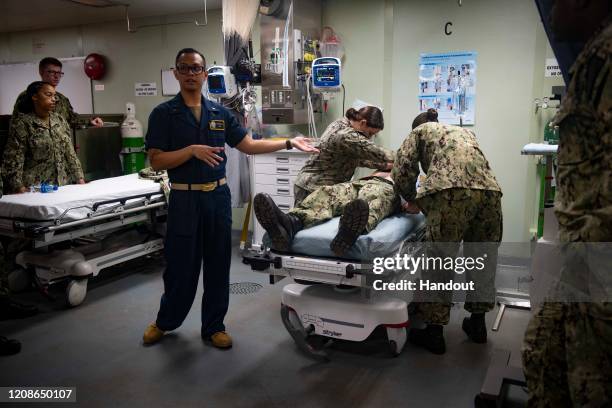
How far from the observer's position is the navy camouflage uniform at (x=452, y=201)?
2.82m

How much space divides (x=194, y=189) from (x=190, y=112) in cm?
45

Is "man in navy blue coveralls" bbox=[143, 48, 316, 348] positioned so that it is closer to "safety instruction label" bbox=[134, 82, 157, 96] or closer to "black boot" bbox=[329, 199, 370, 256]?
"black boot" bbox=[329, 199, 370, 256]

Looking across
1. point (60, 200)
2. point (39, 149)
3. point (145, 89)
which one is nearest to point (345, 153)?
point (60, 200)

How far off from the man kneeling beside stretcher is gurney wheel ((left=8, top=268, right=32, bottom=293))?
2561 millimetres

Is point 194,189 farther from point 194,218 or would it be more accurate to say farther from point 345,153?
point 345,153

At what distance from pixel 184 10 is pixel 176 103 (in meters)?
3.60

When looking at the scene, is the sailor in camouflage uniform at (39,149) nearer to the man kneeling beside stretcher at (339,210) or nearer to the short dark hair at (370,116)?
the man kneeling beside stretcher at (339,210)

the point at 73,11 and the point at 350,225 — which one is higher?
the point at 73,11

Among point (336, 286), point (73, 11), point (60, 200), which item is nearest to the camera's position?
point (336, 286)

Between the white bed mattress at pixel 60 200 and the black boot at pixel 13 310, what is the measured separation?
641 millimetres

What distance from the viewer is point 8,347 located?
9.93 feet

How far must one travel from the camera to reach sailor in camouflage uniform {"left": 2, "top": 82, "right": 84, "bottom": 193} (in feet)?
13.1

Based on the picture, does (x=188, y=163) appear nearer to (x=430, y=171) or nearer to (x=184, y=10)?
(x=430, y=171)

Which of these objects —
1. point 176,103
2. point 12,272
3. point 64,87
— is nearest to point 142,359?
point 176,103
